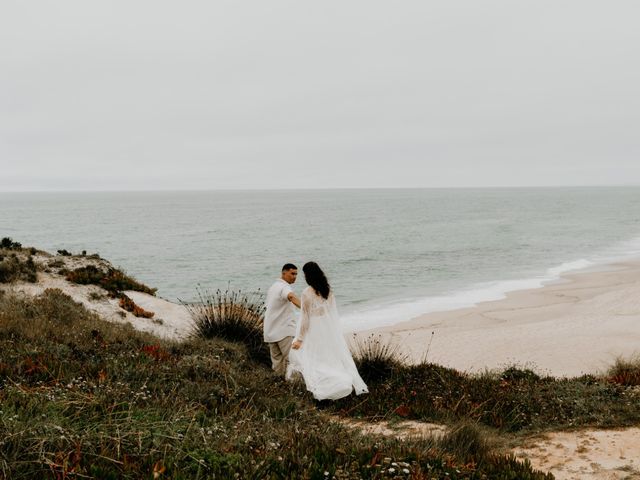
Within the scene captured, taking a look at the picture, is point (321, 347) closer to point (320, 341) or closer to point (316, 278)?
point (320, 341)

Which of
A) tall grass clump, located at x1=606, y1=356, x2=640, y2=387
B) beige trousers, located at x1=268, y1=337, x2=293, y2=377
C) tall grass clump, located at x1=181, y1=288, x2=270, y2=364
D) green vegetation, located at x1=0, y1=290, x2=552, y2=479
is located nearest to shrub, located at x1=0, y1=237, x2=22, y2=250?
tall grass clump, located at x1=181, y1=288, x2=270, y2=364

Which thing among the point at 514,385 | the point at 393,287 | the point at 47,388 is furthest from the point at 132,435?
the point at 393,287

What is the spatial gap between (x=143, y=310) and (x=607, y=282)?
24977 millimetres

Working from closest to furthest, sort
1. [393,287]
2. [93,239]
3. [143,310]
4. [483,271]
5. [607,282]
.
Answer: [143,310] < [607,282] < [393,287] < [483,271] < [93,239]

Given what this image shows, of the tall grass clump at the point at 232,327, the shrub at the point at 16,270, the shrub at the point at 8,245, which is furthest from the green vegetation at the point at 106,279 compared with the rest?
the tall grass clump at the point at 232,327

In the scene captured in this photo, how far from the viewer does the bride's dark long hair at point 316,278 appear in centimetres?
805

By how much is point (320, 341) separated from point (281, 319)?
128cm

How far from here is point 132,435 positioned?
4.44m

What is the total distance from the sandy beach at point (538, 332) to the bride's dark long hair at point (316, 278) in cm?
290

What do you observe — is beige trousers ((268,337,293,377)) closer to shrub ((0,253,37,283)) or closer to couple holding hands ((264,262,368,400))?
couple holding hands ((264,262,368,400))

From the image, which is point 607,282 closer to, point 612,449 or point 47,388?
point 612,449

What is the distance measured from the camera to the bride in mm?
7982

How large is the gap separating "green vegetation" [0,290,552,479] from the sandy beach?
15.6 ft

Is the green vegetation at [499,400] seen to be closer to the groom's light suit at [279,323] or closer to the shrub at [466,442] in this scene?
the shrub at [466,442]
